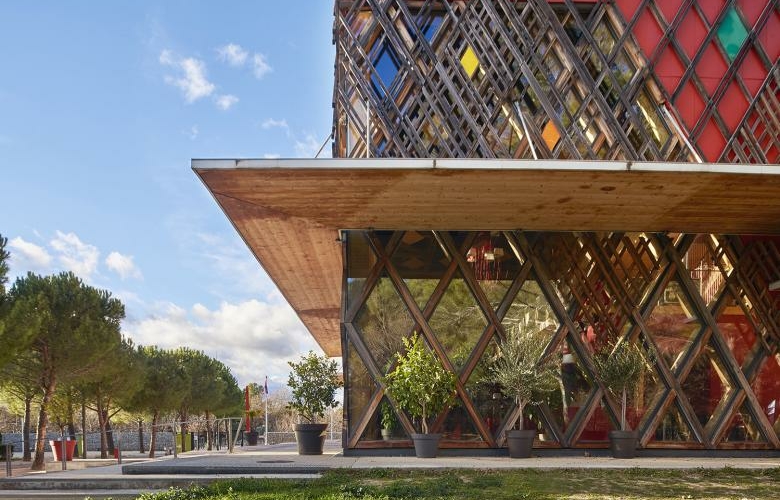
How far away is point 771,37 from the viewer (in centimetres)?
1504

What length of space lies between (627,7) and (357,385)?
9.04m

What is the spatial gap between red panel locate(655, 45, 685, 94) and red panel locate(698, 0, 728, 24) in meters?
1.10

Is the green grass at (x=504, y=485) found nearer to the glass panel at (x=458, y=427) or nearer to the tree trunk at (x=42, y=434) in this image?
the glass panel at (x=458, y=427)

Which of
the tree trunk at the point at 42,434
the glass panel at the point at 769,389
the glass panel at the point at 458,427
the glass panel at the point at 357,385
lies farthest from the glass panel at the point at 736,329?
the tree trunk at the point at 42,434

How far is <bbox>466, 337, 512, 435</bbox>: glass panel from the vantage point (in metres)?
14.2

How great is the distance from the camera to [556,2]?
584 inches

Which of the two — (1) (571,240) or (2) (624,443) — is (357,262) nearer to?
(1) (571,240)

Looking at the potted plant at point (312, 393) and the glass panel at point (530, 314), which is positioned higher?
the glass panel at point (530, 314)

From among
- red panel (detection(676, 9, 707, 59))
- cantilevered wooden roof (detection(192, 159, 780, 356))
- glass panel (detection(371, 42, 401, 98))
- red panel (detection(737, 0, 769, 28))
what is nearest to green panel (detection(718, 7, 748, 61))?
red panel (detection(737, 0, 769, 28))

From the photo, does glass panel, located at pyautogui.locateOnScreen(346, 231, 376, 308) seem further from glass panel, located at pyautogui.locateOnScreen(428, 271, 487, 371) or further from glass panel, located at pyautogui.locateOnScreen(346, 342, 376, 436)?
glass panel, located at pyautogui.locateOnScreen(428, 271, 487, 371)

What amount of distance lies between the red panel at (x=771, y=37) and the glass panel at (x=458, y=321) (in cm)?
757

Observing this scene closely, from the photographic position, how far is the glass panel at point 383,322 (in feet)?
47.1

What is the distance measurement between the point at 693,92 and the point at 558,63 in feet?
8.81

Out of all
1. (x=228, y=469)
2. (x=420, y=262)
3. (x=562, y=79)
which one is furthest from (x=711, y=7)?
(x=228, y=469)
